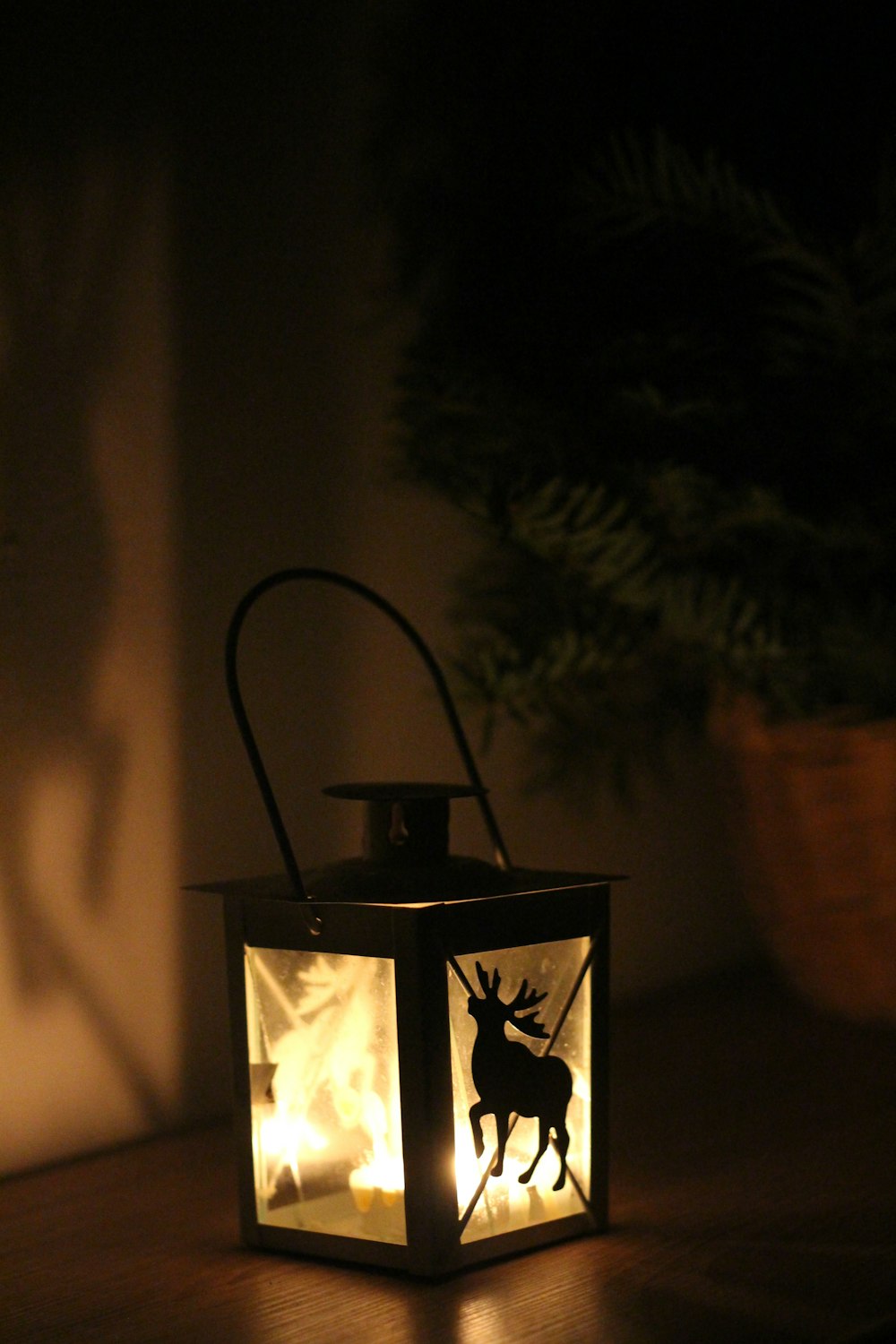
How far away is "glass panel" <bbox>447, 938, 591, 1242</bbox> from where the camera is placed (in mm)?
697

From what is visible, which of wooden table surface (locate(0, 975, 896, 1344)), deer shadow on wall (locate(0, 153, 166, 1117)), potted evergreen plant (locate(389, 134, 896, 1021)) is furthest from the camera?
potted evergreen plant (locate(389, 134, 896, 1021))

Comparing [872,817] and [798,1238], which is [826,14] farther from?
[798,1238]

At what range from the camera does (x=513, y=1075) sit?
702 millimetres

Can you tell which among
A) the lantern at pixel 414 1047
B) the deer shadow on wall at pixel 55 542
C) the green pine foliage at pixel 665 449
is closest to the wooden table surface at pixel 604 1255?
the lantern at pixel 414 1047

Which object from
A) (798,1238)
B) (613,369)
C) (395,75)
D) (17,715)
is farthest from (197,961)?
(395,75)

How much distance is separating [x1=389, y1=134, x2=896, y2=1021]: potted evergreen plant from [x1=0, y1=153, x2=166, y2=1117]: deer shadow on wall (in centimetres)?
31

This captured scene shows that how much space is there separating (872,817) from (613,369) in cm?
45

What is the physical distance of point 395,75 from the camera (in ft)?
3.77

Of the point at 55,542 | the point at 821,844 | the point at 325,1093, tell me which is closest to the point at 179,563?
the point at 55,542

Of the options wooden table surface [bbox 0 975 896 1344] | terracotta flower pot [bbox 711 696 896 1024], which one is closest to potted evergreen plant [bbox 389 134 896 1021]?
terracotta flower pot [bbox 711 696 896 1024]

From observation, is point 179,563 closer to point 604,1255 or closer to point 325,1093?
point 325,1093

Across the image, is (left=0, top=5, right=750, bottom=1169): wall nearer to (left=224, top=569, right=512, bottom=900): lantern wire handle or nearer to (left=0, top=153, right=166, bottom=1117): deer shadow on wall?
(left=0, top=153, right=166, bottom=1117): deer shadow on wall

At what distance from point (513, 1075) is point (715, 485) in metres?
0.60

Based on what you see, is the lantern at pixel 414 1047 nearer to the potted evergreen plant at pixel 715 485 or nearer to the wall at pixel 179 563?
the wall at pixel 179 563
